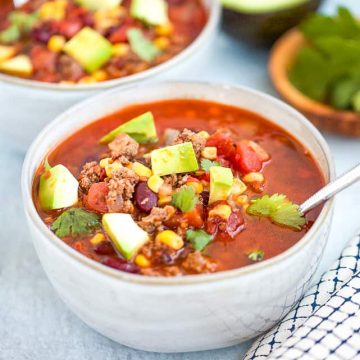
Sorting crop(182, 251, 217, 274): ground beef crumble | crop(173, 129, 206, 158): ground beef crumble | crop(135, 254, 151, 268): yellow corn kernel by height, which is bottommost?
crop(135, 254, 151, 268): yellow corn kernel

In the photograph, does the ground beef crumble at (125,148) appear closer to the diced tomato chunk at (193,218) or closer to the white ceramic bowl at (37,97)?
the diced tomato chunk at (193,218)

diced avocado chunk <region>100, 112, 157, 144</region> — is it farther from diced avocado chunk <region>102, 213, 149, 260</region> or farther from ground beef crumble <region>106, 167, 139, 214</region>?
diced avocado chunk <region>102, 213, 149, 260</region>

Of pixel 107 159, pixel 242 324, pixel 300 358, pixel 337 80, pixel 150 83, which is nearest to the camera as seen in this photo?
pixel 300 358

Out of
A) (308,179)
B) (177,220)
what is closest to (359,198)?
(308,179)

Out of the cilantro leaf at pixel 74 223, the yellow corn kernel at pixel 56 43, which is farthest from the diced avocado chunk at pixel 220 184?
the yellow corn kernel at pixel 56 43

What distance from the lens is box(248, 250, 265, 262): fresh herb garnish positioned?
2672 millimetres

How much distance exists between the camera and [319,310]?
2781mm

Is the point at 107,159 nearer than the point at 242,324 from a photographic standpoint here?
No

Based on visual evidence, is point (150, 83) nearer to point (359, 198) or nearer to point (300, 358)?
point (359, 198)

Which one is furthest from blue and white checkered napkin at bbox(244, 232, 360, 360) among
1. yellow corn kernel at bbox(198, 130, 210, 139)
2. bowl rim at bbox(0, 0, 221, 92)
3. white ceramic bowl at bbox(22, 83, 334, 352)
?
bowl rim at bbox(0, 0, 221, 92)

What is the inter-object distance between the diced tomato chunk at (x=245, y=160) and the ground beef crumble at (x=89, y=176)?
572 millimetres

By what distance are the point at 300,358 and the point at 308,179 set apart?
33.3 inches

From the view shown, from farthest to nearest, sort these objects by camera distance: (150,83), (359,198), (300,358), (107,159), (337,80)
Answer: (337,80) < (359,198) < (150,83) < (107,159) < (300,358)

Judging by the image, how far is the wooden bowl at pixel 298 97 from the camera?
3.96 metres
